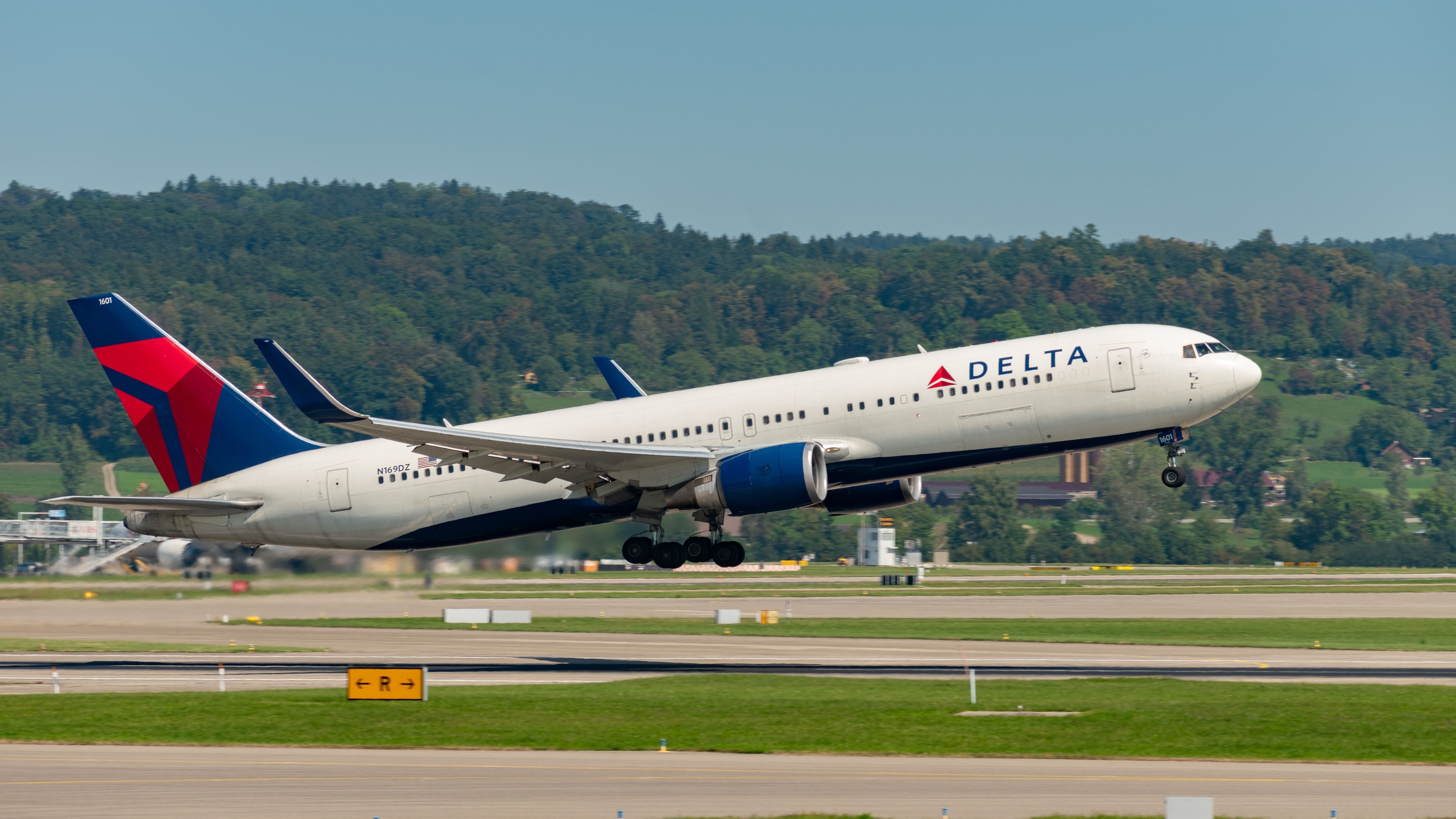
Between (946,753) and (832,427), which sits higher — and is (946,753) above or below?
below

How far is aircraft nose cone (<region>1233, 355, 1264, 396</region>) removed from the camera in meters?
46.6

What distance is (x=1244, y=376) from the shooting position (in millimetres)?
46781

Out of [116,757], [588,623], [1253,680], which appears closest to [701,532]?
[1253,680]

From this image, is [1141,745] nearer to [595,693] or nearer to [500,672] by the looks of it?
[595,693]

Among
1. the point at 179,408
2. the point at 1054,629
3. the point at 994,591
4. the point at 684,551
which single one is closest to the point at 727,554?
the point at 684,551

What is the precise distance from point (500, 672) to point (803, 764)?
21261mm

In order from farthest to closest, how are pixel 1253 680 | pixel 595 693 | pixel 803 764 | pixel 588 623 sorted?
pixel 588 623
pixel 1253 680
pixel 595 693
pixel 803 764

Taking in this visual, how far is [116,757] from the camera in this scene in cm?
3575

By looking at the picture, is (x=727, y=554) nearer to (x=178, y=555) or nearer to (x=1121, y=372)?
(x=1121, y=372)

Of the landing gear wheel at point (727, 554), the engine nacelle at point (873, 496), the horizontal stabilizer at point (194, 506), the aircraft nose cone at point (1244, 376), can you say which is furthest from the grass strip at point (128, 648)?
the aircraft nose cone at point (1244, 376)

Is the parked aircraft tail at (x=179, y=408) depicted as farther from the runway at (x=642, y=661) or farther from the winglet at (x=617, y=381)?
the winglet at (x=617, y=381)

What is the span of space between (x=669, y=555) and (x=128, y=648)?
27.1m

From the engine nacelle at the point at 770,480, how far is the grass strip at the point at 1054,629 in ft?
81.7

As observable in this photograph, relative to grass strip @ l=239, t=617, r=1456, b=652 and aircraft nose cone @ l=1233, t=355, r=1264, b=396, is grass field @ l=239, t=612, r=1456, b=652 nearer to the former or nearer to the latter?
grass strip @ l=239, t=617, r=1456, b=652
